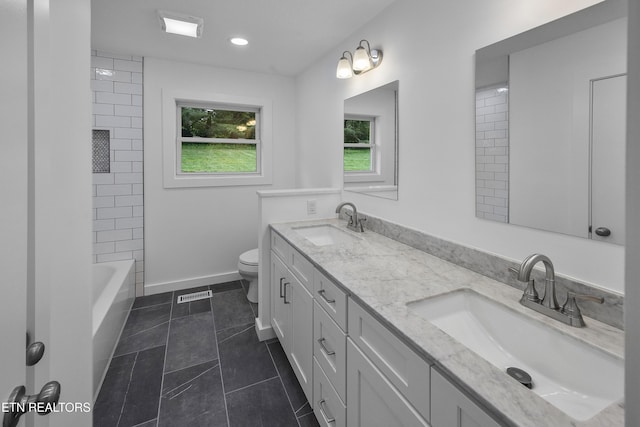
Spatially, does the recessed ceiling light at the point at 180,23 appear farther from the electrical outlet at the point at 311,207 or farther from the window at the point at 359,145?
the electrical outlet at the point at 311,207

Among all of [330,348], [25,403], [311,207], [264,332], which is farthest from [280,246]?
[25,403]

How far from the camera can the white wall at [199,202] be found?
9.73 ft

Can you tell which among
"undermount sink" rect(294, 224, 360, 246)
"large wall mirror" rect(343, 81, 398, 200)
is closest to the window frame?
"large wall mirror" rect(343, 81, 398, 200)

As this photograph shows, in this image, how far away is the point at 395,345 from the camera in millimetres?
885

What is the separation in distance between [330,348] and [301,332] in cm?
37

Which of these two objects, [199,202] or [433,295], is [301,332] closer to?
[433,295]

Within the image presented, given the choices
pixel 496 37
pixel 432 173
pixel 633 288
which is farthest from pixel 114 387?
pixel 496 37

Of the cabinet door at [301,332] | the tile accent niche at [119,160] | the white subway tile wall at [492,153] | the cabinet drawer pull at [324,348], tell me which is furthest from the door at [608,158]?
the tile accent niche at [119,160]

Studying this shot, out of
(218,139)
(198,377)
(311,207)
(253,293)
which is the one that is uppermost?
(218,139)

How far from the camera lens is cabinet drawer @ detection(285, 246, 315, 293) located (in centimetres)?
153

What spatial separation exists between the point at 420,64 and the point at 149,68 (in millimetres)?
2538

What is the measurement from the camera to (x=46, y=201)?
69cm

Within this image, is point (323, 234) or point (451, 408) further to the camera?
point (323, 234)

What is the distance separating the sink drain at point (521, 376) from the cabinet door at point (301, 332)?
863 mm
